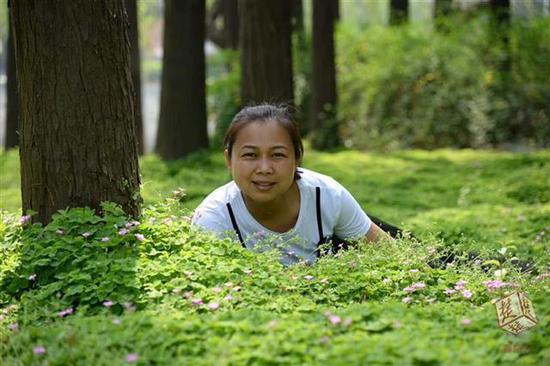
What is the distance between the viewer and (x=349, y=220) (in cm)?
497

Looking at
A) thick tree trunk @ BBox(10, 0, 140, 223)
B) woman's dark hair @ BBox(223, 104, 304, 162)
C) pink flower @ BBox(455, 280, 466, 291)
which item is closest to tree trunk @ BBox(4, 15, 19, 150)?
thick tree trunk @ BBox(10, 0, 140, 223)

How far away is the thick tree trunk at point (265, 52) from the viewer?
11.3m

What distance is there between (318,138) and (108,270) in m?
12.3

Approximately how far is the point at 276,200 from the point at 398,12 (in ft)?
48.6

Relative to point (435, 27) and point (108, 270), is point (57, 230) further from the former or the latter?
point (435, 27)

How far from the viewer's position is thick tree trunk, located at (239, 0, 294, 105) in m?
11.3

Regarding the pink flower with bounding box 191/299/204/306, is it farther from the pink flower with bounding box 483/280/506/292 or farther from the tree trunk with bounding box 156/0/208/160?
the tree trunk with bounding box 156/0/208/160

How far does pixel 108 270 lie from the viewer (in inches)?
156

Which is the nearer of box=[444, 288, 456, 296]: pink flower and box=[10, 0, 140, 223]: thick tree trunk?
box=[444, 288, 456, 296]: pink flower

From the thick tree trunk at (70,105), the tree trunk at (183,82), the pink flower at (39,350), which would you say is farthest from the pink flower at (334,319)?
the tree trunk at (183,82)

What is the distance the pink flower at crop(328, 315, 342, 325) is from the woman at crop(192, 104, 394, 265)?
1.33m

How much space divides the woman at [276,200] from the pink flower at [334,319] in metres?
1.33

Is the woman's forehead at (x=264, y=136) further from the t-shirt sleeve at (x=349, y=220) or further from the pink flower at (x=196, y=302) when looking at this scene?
the pink flower at (x=196, y=302)

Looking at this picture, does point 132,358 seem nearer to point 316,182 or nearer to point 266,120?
point 266,120
